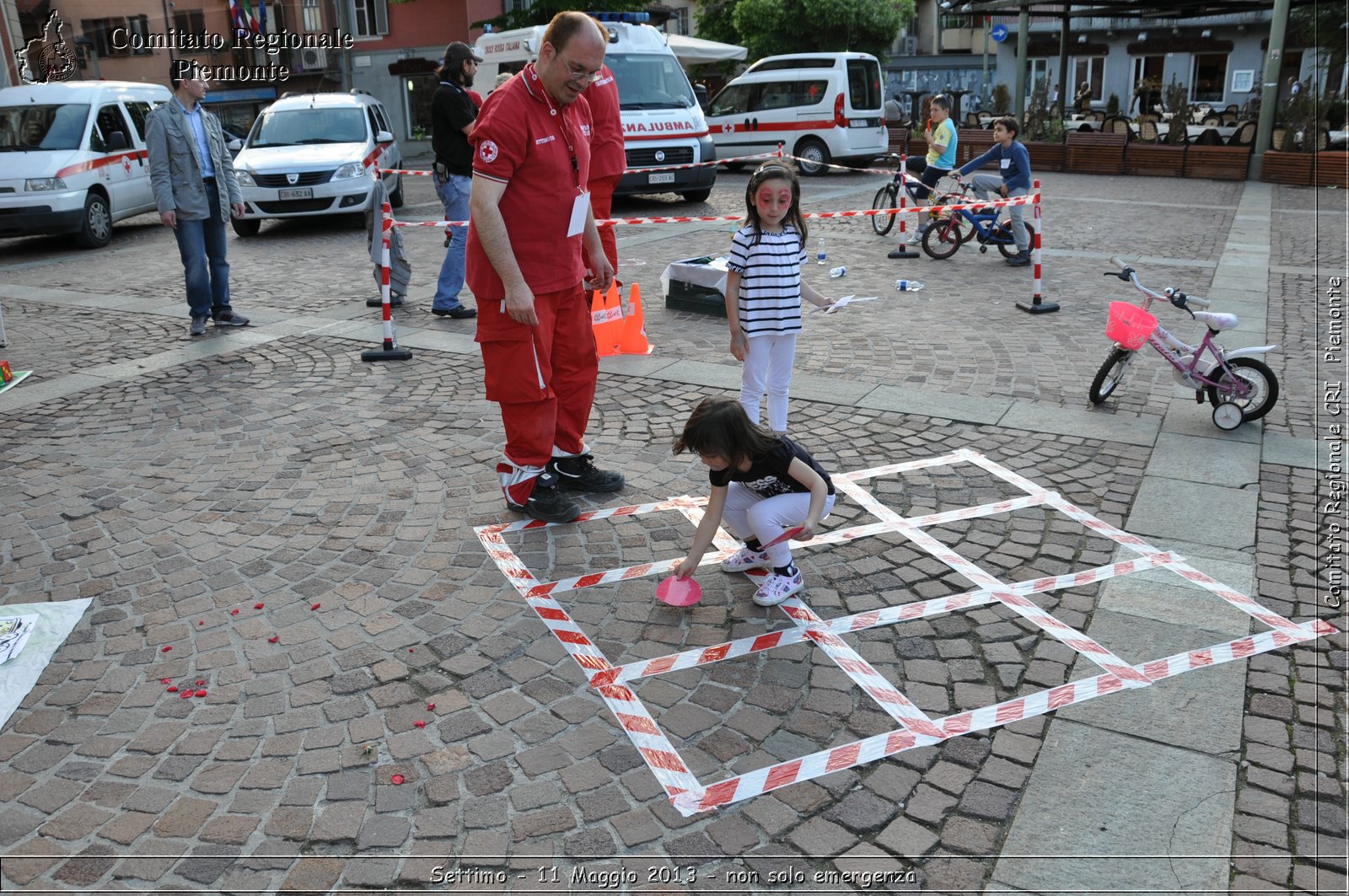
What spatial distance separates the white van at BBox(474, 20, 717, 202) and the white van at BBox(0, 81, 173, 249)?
6099mm

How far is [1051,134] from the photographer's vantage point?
22594 mm

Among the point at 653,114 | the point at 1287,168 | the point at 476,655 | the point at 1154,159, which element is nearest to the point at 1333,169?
the point at 1287,168

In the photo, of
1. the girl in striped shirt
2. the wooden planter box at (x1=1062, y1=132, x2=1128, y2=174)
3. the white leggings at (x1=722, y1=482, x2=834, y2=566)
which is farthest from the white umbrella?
the white leggings at (x1=722, y1=482, x2=834, y2=566)

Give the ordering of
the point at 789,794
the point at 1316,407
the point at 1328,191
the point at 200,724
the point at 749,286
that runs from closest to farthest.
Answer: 1. the point at 789,794
2. the point at 200,724
3. the point at 749,286
4. the point at 1316,407
5. the point at 1328,191

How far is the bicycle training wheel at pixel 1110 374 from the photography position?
20.0ft

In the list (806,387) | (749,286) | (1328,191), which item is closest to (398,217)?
(806,387)

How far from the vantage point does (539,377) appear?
174 inches

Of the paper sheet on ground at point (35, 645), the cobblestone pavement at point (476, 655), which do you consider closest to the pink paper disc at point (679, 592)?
the cobblestone pavement at point (476, 655)

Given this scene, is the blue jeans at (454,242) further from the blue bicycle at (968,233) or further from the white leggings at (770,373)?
the blue bicycle at (968,233)

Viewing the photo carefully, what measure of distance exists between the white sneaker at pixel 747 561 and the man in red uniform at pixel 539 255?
2.84 feet

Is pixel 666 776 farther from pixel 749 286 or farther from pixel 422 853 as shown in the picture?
pixel 749 286

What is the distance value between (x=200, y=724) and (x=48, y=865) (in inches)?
24.6

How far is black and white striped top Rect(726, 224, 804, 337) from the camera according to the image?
490 centimetres

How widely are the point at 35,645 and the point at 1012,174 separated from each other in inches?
393
